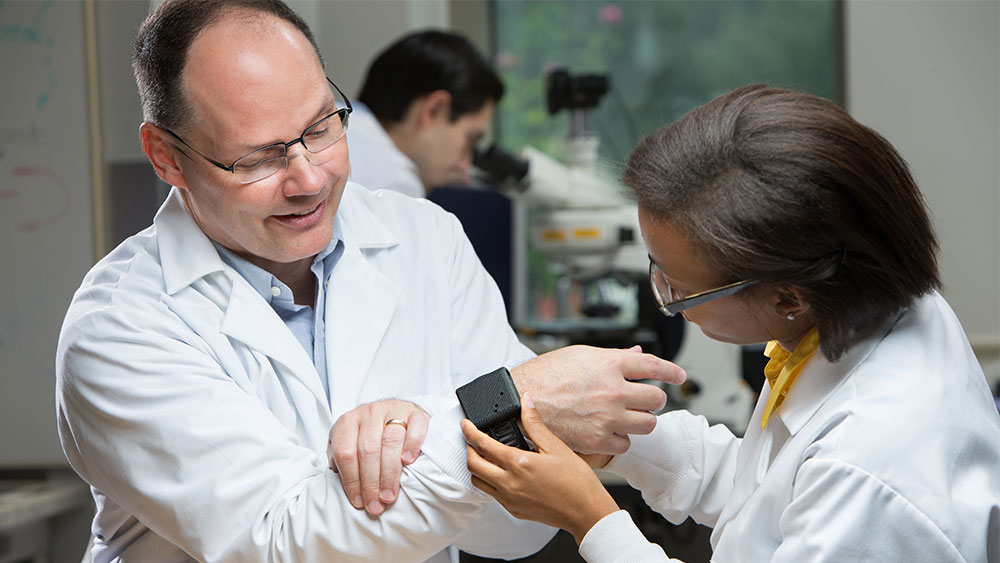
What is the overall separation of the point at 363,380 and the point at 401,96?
4.85 feet

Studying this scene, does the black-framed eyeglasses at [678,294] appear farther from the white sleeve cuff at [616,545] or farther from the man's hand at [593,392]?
the white sleeve cuff at [616,545]

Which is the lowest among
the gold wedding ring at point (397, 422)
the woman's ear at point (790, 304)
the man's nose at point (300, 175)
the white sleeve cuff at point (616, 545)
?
the white sleeve cuff at point (616, 545)

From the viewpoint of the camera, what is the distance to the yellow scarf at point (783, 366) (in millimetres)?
969

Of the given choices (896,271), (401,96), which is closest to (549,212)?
(401,96)

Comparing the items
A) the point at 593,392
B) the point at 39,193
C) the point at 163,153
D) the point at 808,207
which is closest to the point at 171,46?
the point at 163,153

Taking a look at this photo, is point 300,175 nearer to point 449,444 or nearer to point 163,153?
point 163,153

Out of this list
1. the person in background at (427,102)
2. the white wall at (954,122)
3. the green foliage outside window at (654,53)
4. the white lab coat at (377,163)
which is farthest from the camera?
the green foliage outside window at (654,53)

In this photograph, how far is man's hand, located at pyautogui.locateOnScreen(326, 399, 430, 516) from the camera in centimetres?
98

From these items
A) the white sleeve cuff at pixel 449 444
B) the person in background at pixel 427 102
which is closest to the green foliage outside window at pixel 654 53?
the person in background at pixel 427 102

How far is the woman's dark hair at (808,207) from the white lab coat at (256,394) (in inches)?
14.4

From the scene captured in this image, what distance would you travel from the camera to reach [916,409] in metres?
0.83

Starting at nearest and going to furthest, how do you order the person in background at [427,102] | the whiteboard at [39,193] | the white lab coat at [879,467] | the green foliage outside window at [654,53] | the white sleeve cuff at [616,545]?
the white lab coat at [879,467] < the white sleeve cuff at [616,545] < the whiteboard at [39,193] < the person in background at [427,102] < the green foliage outside window at [654,53]

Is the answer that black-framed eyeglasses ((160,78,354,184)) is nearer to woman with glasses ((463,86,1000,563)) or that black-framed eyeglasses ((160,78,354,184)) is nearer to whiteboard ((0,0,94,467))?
woman with glasses ((463,86,1000,563))

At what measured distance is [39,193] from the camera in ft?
7.28
